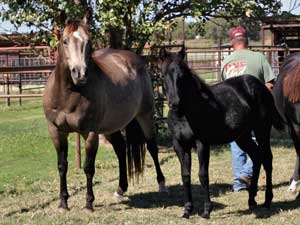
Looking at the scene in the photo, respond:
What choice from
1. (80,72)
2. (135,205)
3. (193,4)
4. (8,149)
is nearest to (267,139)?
(135,205)

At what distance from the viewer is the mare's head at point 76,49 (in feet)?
16.6

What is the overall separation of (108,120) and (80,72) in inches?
45.2

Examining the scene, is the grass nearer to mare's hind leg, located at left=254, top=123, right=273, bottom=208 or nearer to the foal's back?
mare's hind leg, located at left=254, top=123, right=273, bottom=208

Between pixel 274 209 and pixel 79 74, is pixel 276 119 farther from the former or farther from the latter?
pixel 79 74

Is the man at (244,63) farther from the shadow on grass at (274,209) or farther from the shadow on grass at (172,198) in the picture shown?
the shadow on grass at (172,198)

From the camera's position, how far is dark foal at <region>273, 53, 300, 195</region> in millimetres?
5766

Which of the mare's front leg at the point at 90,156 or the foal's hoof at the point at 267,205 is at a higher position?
the mare's front leg at the point at 90,156

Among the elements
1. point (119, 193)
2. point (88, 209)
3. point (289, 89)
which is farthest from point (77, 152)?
point (289, 89)

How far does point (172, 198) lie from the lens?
6430 millimetres

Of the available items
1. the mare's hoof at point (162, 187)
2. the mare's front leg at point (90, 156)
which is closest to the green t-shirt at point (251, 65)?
the mare's hoof at point (162, 187)

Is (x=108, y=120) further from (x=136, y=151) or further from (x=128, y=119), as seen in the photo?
(x=136, y=151)

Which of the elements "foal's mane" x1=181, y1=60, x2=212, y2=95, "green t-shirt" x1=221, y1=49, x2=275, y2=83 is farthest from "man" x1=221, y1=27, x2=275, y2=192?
"foal's mane" x1=181, y1=60, x2=212, y2=95

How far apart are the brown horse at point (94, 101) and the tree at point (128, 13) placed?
165 centimetres

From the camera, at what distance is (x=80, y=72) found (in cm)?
504
